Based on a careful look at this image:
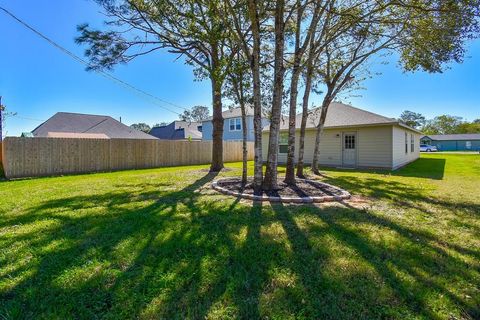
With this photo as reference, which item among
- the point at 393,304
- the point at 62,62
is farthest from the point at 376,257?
the point at 62,62

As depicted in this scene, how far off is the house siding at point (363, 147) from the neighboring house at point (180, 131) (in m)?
19.7

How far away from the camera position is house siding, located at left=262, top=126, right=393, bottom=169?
520 inches

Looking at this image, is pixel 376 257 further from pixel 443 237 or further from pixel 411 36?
pixel 411 36

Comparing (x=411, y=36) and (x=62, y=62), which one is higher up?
(x=62, y=62)

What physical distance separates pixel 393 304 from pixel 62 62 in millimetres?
16215

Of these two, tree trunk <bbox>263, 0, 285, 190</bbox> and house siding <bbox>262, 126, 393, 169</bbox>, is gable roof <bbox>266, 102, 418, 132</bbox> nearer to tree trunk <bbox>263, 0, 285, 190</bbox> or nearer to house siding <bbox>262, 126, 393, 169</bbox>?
house siding <bbox>262, 126, 393, 169</bbox>

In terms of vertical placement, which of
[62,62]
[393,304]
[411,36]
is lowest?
[393,304]

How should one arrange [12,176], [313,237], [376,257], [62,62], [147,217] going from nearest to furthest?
[376,257] < [313,237] < [147,217] < [12,176] < [62,62]

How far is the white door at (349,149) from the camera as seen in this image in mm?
14410

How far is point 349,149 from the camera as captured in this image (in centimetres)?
1464

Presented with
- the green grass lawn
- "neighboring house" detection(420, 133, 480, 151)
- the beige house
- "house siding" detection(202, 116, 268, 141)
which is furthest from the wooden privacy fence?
"neighboring house" detection(420, 133, 480, 151)

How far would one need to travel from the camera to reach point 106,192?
6961mm

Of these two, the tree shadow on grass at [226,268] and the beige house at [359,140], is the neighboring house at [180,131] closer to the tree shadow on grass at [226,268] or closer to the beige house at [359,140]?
the beige house at [359,140]

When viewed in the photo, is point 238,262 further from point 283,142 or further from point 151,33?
point 283,142
